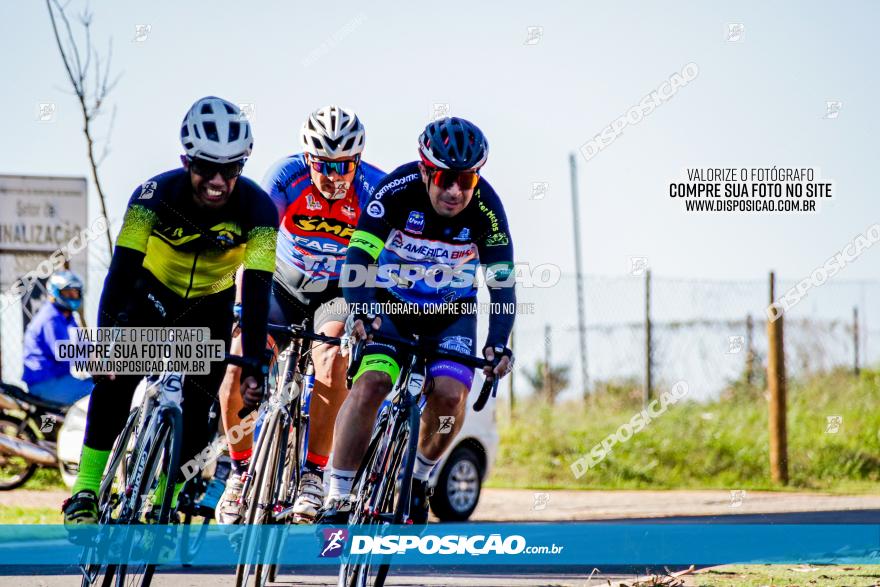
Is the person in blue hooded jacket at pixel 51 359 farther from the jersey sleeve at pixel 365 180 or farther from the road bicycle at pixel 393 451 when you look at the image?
the road bicycle at pixel 393 451

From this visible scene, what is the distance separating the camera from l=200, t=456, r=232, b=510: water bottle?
7215 mm

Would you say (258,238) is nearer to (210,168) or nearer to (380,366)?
(210,168)

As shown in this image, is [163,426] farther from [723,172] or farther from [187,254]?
[723,172]

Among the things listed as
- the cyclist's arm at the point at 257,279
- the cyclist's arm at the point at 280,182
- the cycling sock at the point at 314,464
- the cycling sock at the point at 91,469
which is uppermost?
the cyclist's arm at the point at 280,182

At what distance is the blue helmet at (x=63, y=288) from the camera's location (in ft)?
41.0

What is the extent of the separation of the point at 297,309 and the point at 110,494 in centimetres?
210

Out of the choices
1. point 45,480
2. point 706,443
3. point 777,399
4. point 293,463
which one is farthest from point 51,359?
point 706,443

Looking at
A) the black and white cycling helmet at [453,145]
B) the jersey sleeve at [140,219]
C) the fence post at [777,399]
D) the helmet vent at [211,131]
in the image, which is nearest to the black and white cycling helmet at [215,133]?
the helmet vent at [211,131]

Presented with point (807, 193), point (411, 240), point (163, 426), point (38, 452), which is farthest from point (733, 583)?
point (38, 452)

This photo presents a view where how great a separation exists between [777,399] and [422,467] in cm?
897

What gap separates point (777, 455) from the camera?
1488cm

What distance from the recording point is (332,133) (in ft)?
23.5

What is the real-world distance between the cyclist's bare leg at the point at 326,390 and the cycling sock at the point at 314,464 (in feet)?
0.10

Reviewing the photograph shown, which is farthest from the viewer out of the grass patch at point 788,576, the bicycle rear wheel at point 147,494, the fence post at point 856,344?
the fence post at point 856,344
